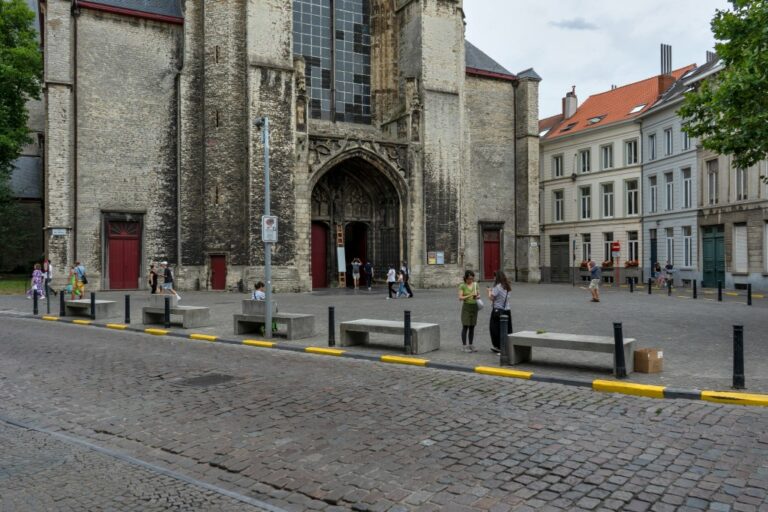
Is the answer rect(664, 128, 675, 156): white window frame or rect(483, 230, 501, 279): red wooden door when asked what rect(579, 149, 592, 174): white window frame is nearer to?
rect(664, 128, 675, 156): white window frame

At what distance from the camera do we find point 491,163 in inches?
1490

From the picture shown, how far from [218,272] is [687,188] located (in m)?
26.0

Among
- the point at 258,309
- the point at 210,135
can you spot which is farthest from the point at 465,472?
the point at 210,135

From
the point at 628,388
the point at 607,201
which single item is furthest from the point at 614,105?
the point at 628,388

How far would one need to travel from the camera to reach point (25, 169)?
44.2 metres

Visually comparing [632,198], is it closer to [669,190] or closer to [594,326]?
[669,190]

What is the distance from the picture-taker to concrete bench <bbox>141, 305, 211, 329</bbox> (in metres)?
14.7

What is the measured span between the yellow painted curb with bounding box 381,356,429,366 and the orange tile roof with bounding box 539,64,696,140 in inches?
1382

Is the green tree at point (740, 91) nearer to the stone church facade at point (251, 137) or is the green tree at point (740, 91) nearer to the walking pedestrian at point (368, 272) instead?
the stone church facade at point (251, 137)

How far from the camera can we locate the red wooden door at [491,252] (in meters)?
37.5

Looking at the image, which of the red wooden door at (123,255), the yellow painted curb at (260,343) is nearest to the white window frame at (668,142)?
the red wooden door at (123,255)

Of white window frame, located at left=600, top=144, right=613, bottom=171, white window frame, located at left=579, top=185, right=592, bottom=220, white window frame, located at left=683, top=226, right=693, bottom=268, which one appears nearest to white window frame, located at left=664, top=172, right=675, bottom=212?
white window frame, located at left=683, top=226, right=693, bottom=268

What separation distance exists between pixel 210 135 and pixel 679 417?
2536cm

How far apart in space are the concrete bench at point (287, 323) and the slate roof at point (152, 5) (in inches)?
846
